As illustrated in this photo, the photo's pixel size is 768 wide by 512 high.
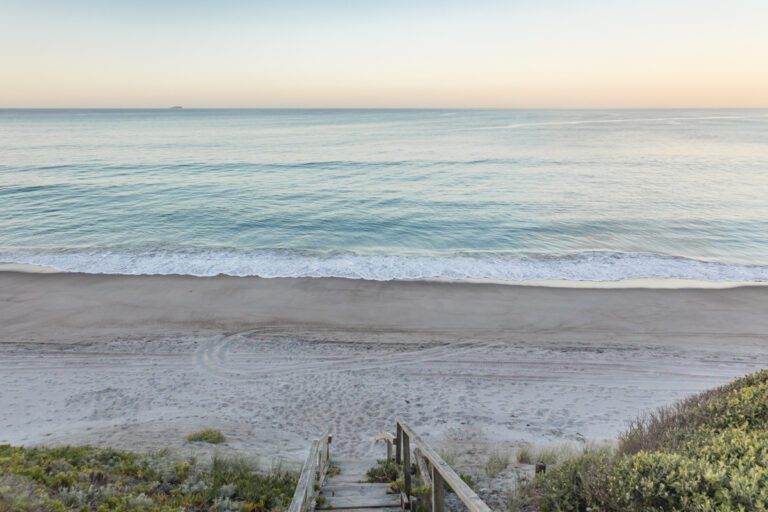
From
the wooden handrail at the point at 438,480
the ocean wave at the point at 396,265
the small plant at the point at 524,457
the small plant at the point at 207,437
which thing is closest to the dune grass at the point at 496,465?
the small plant at the point at 524,457

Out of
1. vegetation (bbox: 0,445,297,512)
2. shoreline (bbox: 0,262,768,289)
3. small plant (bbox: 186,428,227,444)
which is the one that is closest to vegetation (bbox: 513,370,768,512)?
vegetation (bbox: 0,445,297,512)

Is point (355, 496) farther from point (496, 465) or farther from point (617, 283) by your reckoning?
point (617, 283)

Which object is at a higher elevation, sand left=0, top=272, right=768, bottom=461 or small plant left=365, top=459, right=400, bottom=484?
small plant left=365, top=459, right=400, bottom=484

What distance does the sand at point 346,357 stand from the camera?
10.0m

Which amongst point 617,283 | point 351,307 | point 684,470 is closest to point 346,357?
point 351,307

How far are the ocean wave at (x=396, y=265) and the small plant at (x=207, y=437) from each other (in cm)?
1129

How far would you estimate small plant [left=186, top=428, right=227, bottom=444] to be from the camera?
8.78 m

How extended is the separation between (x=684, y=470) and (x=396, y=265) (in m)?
17.7

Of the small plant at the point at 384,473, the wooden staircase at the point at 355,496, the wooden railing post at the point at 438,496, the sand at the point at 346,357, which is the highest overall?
the wooden railing post at the point at 438,496

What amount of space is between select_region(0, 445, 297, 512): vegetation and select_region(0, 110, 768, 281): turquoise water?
13.6 m

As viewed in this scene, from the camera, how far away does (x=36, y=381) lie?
11727 millimetres

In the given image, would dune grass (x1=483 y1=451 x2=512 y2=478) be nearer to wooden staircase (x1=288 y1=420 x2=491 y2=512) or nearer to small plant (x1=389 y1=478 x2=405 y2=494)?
wooden staircase (x1=288 y1=420 x2=491 y2=512)

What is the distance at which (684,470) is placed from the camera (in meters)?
3.90

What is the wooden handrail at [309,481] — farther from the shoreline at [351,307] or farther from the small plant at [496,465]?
the shoreline at [351,307]
